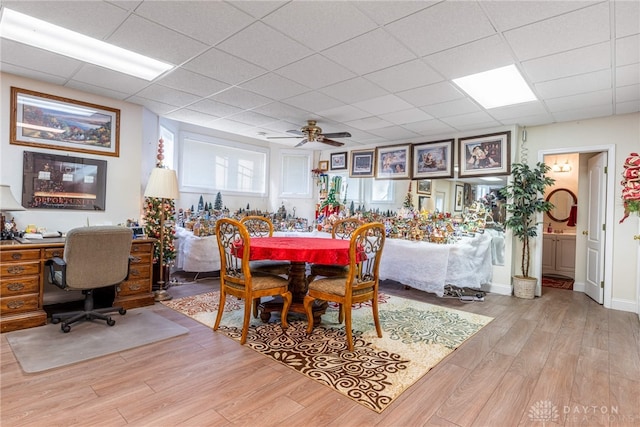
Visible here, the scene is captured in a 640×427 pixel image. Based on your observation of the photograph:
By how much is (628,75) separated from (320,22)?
295 cm

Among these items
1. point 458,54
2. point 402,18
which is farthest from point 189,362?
point 458,54

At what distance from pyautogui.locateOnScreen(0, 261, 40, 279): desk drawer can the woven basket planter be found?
5801 mm

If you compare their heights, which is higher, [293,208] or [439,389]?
[293,208]

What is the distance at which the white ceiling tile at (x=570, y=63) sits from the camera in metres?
2.61

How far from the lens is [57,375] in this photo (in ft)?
7.20

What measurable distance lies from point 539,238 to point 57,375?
5688mm

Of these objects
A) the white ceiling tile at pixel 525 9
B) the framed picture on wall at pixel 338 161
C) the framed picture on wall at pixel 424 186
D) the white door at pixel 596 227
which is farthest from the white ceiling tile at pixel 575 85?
the framed picture on wall at pixel 338 161

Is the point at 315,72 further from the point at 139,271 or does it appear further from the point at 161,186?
the point at 139,271

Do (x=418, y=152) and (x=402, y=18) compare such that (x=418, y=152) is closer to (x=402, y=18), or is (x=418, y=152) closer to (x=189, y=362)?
(x=402, y=18)

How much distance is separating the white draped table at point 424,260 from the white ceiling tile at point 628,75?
2.41 m

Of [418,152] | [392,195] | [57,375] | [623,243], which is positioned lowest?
[57,375]

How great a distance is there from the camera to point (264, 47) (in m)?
2.72

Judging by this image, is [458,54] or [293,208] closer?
[458,54]

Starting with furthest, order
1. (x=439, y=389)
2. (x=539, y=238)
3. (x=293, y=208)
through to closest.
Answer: (x=293, y=208), (x=539, y=238), (x=439, y=389)
